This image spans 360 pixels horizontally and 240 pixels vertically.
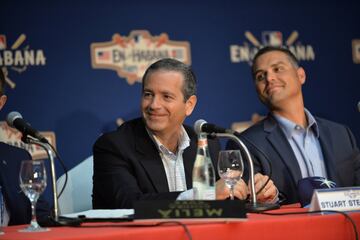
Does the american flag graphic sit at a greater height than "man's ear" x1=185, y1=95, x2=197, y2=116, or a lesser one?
greater

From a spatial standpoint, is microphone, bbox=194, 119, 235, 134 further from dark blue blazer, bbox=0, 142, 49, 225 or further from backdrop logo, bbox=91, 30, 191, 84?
backdrop logo, bbox=91, 30, 191, 84

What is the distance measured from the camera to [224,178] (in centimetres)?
251

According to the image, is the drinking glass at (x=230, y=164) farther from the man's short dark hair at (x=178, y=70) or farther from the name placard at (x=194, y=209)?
the man's short dark hair at (x=178, y=70)

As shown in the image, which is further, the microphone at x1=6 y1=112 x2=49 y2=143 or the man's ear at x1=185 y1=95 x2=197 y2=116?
the man's ear at x1=185 y1=95 x2=197 y2=116

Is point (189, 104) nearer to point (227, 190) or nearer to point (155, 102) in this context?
point (155, 102)

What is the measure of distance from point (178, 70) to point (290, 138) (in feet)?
2.47

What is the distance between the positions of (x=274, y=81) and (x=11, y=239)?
2.10 metres

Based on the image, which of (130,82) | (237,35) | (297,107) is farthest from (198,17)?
(297,107)

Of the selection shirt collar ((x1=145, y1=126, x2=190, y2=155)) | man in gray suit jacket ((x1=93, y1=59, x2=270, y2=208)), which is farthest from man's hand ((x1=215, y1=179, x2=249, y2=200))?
shirt collar ((x1=145, y1=126, x2=190, y2=155))

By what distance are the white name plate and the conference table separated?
0.04 metres

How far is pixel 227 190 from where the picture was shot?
258 cm

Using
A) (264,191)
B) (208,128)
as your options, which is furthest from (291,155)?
(208,128)

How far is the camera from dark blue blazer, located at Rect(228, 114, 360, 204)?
3406mm

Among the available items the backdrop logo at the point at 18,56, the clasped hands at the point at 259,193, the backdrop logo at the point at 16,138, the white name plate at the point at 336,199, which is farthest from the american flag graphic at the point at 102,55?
the white name plate at the point at 336,199
